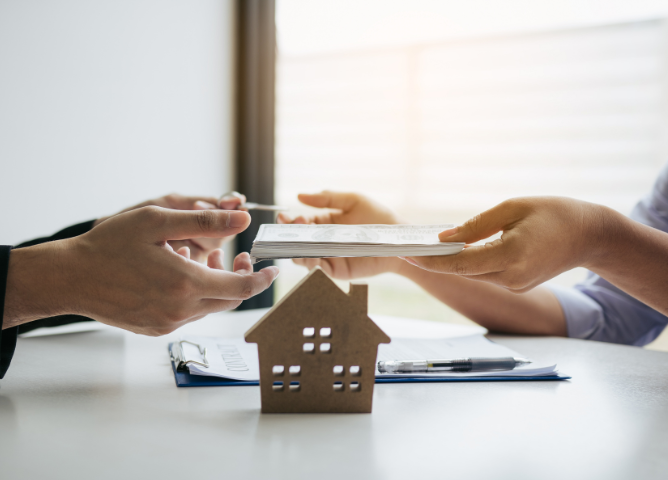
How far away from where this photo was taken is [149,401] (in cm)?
62

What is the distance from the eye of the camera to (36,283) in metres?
0.63

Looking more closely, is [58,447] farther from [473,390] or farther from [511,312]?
[511,312]

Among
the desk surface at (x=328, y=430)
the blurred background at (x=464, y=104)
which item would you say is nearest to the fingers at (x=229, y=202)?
the desk surface at (x=328, y=430)

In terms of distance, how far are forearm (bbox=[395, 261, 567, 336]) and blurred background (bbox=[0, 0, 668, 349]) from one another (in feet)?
2.20

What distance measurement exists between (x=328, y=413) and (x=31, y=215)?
1283mm

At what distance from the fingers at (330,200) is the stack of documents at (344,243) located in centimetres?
48

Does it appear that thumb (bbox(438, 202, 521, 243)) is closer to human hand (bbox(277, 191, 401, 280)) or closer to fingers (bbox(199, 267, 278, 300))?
fingers (bbox(199, 267, 278, 300))

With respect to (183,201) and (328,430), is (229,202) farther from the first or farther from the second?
(328,430)

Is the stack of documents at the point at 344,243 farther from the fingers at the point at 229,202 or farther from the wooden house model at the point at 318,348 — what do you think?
the fingers at the point at 229,202

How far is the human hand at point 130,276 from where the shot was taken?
2.02ft

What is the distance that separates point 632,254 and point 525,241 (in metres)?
0.24

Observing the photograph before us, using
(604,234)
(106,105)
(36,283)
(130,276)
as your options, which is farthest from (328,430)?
(106,105)

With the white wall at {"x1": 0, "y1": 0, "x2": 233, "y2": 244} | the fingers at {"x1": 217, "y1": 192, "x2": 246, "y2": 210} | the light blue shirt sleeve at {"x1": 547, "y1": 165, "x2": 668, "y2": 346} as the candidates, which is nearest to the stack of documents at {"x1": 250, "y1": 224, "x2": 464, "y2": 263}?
the fingers at {"x1": 217, "y1": 192, "x2": 246, "y2": 210}

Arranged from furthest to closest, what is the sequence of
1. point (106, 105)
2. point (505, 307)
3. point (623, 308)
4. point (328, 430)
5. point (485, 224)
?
point (106, 105), point (623, 308), point (505, 307), point (485, 224), point (328, 430)
